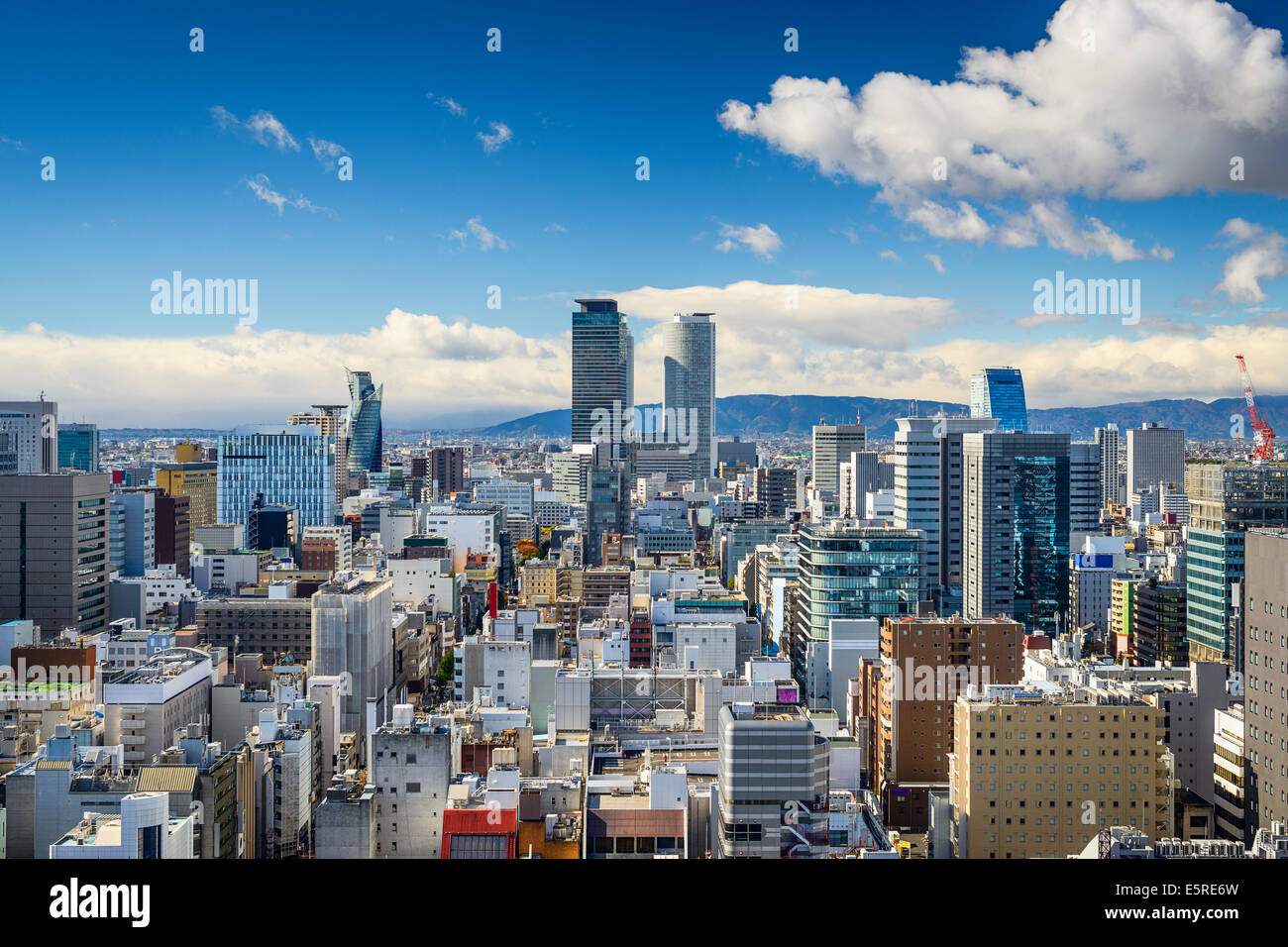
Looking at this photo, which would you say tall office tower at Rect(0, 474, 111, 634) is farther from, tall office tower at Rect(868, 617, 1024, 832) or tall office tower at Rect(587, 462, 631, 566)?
tall office tower at Rect(587, 462, 631, 566)

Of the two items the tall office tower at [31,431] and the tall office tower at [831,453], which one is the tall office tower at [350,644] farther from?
the tall office tower at [831,453]

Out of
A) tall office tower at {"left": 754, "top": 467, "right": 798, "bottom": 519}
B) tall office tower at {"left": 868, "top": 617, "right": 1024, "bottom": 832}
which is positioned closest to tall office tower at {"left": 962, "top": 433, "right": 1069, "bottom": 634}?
tall office tower at {"left": 868, "top": 617, "right": 1024, "bottom": 832}

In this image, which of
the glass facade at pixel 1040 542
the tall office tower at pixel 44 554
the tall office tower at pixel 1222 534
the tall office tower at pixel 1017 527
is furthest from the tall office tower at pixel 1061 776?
the tall office tower at pixel 44 554

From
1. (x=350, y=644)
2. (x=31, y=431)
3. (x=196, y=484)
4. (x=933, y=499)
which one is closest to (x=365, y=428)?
(x=196, y=484)

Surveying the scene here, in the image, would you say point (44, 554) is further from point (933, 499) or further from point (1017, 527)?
point (1017, 527)

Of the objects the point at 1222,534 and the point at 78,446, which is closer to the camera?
the point at 1222,534
